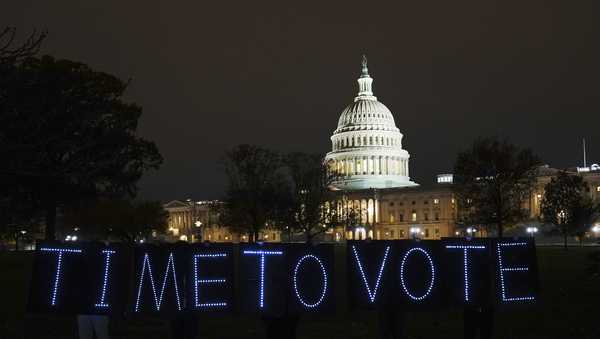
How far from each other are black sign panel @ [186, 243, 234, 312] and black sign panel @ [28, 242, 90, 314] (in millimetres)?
1705

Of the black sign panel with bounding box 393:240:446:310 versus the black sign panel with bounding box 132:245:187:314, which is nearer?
the black sign panel with bounding box 132:245:187:314

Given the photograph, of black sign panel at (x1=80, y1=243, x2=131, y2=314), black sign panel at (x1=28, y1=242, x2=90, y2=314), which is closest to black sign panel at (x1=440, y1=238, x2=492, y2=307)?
black sign panel at (x1=80, y1=243, x2=131, y2=314)

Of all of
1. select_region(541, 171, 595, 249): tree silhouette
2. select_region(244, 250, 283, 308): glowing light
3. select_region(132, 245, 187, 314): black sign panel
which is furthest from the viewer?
select_region(541, 171, 595, 249): tree silhouette

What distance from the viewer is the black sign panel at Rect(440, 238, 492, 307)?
41.6 feet

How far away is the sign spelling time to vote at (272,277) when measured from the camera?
1203 cm

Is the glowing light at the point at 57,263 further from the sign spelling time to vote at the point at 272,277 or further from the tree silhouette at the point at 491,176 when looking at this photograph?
the tree silhouette at the point at 491,176

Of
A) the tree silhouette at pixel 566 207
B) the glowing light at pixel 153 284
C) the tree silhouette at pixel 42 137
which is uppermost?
the tree silhouette at pixel 566 207

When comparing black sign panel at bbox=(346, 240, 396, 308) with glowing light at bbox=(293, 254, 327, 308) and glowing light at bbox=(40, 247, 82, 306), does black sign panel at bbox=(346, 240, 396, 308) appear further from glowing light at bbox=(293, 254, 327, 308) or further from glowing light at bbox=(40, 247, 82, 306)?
glowing light at bbox=(40, 247, 82, 306)

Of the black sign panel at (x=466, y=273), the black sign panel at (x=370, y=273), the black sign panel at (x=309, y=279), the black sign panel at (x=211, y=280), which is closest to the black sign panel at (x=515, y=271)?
the black sign panel at (x=466, y=273)

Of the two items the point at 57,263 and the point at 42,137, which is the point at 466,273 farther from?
the point at 42,137

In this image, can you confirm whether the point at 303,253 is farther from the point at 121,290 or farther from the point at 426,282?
the point at 121,290

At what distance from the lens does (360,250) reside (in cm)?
1261

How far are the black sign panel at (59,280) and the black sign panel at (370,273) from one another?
13.5 ft

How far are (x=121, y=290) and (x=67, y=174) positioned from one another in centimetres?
249
